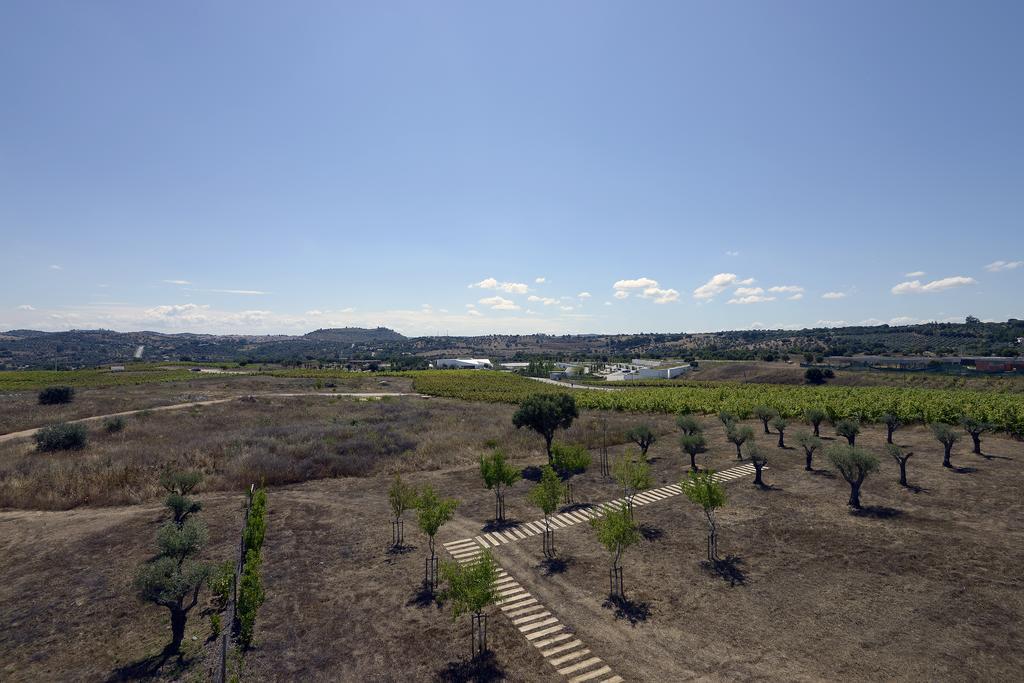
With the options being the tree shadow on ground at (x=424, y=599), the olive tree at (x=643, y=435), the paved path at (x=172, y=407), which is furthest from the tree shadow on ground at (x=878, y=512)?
the paved path at (x=172, y=407)

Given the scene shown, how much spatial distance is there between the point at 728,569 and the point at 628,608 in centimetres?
632

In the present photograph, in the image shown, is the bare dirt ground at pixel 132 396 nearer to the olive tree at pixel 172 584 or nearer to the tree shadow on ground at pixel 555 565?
the olive tree at pixel 172 584

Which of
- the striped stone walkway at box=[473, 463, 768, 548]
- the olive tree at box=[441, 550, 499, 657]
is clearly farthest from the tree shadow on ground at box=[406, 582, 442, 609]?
the striped stone walkway at box=[473, 463, 768, 548]

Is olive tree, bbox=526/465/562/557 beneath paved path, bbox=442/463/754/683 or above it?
above

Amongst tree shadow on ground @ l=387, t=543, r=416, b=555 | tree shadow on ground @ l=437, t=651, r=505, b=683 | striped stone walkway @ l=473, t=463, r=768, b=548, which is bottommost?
striped stone walkway @ l=473, t=463, r=768, b=548

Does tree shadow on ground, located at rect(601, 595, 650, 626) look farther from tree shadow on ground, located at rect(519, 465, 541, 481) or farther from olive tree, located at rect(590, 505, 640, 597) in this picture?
tree shadow on ground, located at rect(519, 465, 541, 481)

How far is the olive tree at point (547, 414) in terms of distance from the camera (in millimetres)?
41438

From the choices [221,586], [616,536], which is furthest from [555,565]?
[221,586]

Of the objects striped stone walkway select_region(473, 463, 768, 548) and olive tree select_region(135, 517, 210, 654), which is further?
striped stone walkway select_region(473, 463, 768, 548)

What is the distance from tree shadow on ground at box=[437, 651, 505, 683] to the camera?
14.8m

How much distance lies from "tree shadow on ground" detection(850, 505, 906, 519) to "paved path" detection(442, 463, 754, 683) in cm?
1562

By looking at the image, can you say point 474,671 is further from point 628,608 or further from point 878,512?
point 878,512

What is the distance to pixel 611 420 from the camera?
6269cm

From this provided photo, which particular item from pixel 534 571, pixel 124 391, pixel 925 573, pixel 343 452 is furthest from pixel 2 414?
pixel 925 573
